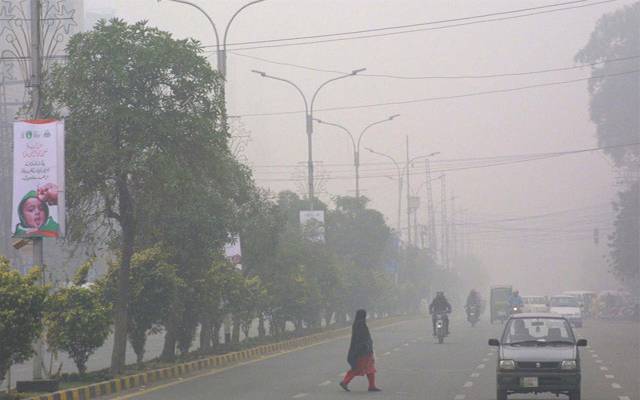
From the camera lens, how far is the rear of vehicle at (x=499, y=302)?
72062 mm

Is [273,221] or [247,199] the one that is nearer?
[247,199]

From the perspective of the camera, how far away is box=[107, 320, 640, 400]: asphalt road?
72.2 feet

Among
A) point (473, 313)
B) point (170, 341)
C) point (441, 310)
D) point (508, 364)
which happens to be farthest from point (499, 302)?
point (508, 364)

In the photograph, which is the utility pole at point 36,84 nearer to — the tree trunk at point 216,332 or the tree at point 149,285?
the tree at point 149,285

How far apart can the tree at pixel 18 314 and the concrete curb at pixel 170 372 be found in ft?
2.78

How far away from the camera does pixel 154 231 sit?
28.8 meters

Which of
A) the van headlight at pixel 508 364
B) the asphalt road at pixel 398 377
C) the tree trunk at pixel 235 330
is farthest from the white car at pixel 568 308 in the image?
the van headlight at pixel 508 364

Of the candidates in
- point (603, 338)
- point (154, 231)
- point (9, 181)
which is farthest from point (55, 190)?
point (9, 181)

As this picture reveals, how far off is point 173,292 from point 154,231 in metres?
1.47

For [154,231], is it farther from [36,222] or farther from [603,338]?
[603,338]

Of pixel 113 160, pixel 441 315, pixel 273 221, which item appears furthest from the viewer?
pixel 441 315

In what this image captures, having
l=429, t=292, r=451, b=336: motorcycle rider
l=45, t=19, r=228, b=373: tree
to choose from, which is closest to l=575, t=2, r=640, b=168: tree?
l=429, t=292, r=451, b=336: motorcycle rider

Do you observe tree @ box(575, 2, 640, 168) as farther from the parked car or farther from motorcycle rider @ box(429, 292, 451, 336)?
the parked car

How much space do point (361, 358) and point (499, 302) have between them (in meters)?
51.3
